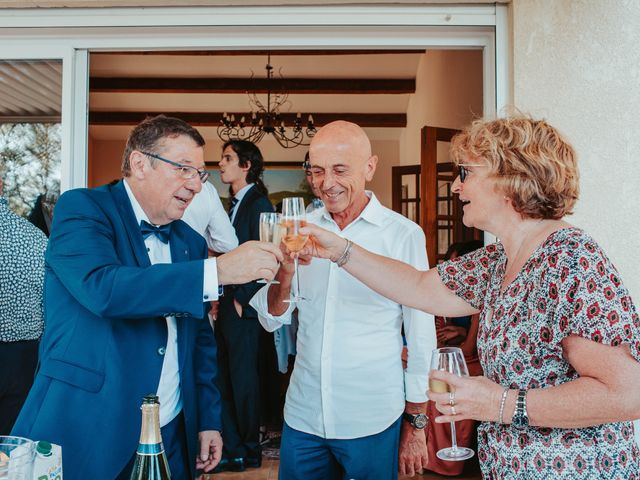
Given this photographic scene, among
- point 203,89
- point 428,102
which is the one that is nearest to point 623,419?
point 428,102

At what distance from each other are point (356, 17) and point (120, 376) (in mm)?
1729

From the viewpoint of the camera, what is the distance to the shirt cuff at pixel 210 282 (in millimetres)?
1688

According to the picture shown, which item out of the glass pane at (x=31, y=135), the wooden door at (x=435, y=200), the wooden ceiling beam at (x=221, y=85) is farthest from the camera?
the wooden ceiling beam at (x=221, y=85)

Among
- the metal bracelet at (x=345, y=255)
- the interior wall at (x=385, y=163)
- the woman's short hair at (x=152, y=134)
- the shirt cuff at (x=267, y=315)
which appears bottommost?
the shirt cuff at (x=267, y=315)

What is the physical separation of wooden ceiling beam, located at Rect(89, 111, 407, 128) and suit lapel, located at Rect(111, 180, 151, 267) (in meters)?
A: 9.04

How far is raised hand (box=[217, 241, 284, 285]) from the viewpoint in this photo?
68.1 inches

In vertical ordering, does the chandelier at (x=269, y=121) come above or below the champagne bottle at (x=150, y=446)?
A: above

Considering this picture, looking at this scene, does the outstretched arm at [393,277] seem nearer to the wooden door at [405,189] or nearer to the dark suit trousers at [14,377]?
the dark suit trousers at [14,377]

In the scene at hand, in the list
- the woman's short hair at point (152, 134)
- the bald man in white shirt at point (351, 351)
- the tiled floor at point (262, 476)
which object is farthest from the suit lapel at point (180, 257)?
the tiled floor at point (262, 476)

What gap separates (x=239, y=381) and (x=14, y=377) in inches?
60.8

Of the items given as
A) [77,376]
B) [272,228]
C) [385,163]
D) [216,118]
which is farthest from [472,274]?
[385,163]

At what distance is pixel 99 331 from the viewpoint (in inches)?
68.6

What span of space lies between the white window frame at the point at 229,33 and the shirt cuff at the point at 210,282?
136 centimetres

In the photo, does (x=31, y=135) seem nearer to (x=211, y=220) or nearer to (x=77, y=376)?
(x=211, y=220)
